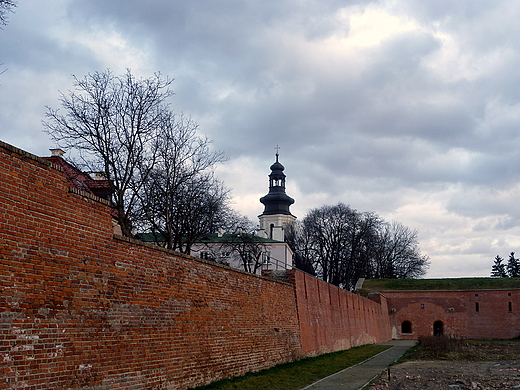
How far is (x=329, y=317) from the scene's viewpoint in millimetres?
27391

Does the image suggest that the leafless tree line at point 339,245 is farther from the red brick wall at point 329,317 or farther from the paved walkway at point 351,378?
the paved walkway at point 351,378

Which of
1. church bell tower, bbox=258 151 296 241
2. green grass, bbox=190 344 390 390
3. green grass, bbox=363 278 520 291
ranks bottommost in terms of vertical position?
green grass, bbox=190 344 390 390

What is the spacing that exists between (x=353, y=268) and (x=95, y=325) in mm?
51167

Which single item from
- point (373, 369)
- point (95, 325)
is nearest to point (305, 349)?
point (373, 369)

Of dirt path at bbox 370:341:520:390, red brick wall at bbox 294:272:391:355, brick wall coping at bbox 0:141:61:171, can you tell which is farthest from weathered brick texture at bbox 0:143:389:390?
red brick wall at bbox 294:272:391:355

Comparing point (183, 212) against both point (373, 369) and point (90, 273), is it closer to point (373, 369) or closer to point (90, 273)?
point (373, 369)

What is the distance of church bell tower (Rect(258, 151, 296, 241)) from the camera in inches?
3132

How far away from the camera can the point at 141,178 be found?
22.0 m

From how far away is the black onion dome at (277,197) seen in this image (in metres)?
79.4

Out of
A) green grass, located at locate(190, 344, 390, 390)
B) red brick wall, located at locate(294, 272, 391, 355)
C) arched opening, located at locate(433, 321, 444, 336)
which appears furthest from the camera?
arched opening, located at locate(433, 321, 444, 336)

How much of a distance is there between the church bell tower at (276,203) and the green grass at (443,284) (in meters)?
24.2

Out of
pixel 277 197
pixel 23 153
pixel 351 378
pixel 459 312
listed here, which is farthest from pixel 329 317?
pixel 277 197

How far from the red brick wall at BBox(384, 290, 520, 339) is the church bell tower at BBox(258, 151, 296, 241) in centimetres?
2662

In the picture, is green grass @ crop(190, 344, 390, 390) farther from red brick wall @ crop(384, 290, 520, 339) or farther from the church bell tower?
the church bell tower
